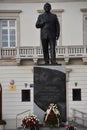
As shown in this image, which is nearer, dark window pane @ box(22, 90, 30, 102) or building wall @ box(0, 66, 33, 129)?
building wall @ box(0, 66, 33, 129)

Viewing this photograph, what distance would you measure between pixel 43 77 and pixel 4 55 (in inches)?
781

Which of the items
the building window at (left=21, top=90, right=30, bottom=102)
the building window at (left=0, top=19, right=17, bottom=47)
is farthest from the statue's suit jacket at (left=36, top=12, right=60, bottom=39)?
the building window at (left=0, top=19, right=17, bottom=47)


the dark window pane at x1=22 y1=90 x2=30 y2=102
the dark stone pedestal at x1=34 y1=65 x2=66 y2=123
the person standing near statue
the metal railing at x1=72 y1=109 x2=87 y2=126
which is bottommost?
the metal railing at x1=72 y1=109 x2=87 y2=126

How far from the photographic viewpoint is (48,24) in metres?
22.3

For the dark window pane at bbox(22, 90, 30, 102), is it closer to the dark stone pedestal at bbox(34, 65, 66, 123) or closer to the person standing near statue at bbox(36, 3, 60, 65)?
the person standing near statue at bbox(36, 3, 60, 65)

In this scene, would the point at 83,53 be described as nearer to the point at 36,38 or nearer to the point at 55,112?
the point at 36,38

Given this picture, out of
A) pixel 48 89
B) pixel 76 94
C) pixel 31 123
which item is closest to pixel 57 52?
pixel 76 94

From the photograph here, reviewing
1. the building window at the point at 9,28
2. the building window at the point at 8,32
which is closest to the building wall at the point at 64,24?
the building window at the point at 9,28

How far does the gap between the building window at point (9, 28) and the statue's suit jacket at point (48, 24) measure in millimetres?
19575

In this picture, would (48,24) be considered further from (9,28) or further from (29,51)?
(9,28)

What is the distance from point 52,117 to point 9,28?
21218 mm

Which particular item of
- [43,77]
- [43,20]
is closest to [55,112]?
[43,77]

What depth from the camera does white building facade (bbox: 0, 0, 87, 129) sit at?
4103cm

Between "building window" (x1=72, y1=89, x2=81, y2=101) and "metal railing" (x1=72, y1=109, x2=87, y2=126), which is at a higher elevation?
Answer: "building window" (x1=72, y1=89, x2=81, y2=101)
